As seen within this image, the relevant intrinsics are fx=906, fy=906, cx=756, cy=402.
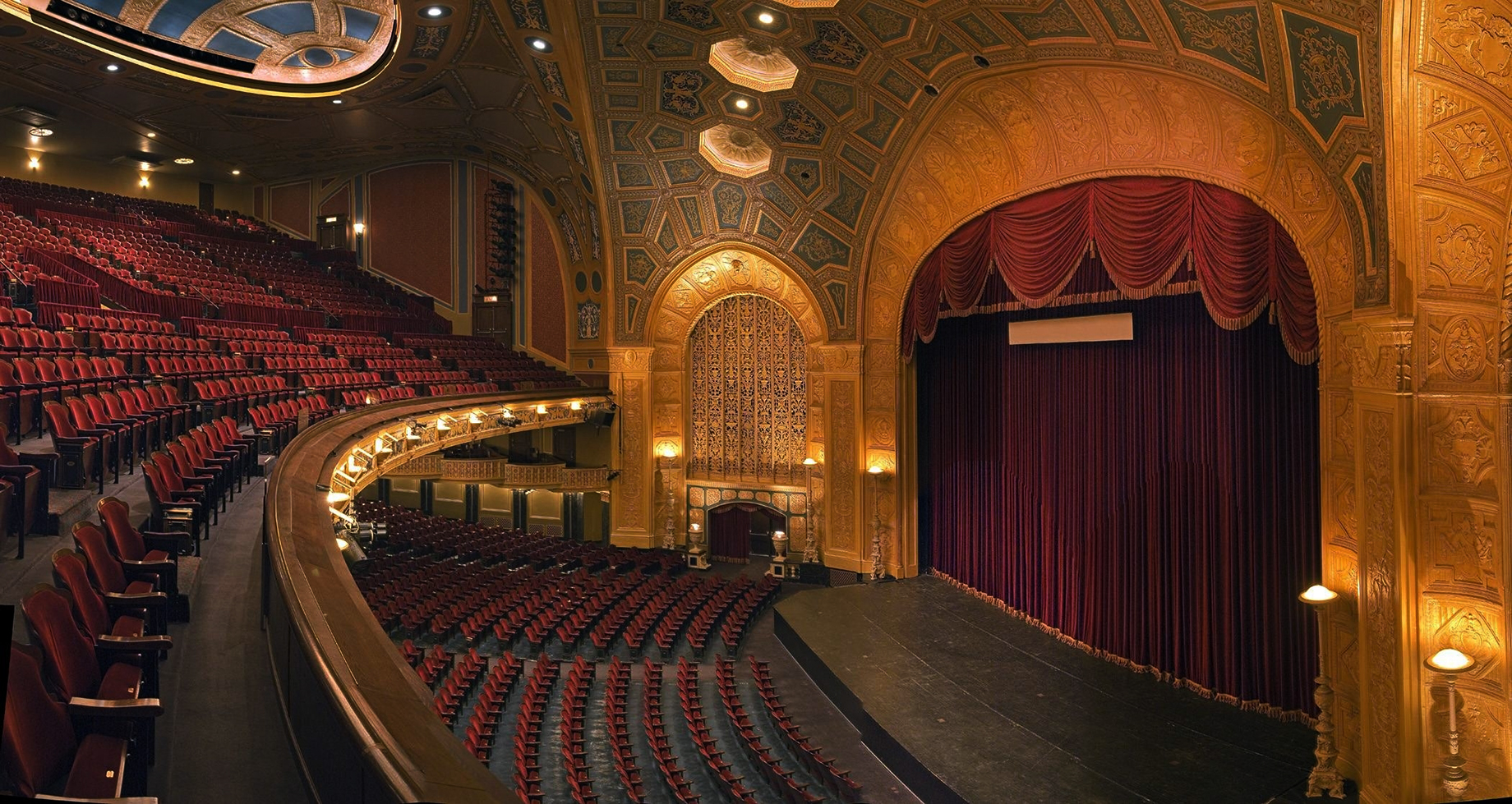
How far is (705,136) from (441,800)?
11.8m

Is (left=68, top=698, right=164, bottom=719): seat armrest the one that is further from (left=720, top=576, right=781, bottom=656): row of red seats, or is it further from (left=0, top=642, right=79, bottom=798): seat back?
(left=720, top=576, right=781, bottom=656): row of red seats

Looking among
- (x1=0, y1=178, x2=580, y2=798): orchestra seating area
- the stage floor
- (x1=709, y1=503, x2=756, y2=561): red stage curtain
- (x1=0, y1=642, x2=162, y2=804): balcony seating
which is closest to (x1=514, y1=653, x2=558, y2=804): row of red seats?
(x1=0, y1=178, x2=580, y2=798): orchestra seating area

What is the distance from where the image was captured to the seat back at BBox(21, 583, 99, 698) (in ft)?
6.63

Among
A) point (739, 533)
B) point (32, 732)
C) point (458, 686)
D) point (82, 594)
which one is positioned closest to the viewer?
point (32, 732)

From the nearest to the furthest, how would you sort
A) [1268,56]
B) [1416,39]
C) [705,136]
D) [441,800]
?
[441,800], [1416,39], [1268,56], [705,136]

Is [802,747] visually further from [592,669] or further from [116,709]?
[116,709]

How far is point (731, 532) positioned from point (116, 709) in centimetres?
1267

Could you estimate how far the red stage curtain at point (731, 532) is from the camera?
14.4 meters

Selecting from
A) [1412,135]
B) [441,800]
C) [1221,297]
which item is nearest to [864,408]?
[1221,297]

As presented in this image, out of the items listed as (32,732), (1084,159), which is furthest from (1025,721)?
(32,732)

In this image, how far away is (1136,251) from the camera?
27.3 feet

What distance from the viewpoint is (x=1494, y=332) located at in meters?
4.96

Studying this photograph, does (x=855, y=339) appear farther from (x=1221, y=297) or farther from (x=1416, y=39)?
(x=1416, y=39)

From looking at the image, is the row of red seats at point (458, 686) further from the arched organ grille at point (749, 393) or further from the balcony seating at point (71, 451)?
the arched organ grille at point (749, 393)
